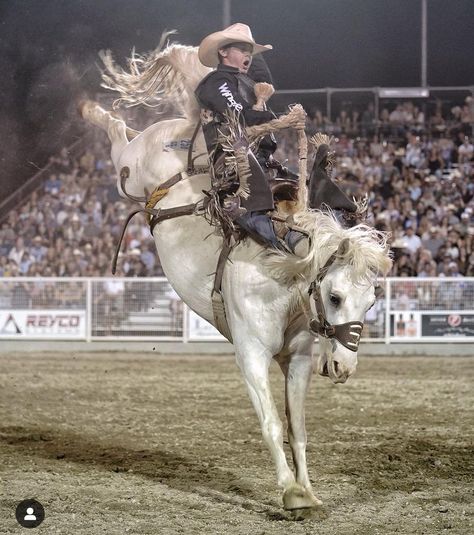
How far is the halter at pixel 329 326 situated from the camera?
4.13 meters

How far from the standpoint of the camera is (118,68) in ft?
19.2

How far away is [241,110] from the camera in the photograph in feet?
15.4

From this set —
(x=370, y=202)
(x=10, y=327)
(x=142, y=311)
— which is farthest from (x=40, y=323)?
(x=370, y=202)

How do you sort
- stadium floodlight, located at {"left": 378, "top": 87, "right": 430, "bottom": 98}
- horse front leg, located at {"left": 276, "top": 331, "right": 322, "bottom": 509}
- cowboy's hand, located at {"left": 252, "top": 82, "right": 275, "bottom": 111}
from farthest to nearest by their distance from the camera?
1. stadium floodlight, located at {"left": 378, "top": 87, "right": 430, "bottom": 98}
2. cowboy's hand, located at {"left": 252, "top": 82, "right": 275, "bottom": 111}
3. horse front leg, located at {"left": 276, "top": 331, "right": 322, "bottom": 509}

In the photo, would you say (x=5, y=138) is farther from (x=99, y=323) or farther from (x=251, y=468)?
(x=251, y=468)

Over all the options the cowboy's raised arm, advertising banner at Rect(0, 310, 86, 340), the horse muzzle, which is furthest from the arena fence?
the horse muzzle

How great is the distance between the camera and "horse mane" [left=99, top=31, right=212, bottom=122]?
18.2ft

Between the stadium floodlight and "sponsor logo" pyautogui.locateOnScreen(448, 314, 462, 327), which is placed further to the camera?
the stadium floodlight

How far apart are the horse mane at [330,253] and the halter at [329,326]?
59 millimetres

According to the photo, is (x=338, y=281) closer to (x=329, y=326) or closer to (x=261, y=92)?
(x=329, y=326)

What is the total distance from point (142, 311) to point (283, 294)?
987 centimetres

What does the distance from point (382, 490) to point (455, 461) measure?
984mm

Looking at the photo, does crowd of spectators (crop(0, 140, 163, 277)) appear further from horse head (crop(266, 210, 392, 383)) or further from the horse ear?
the horse ear

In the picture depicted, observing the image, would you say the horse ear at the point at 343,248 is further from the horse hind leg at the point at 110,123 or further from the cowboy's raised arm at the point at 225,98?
the horse hind leg at the point at 110,123
